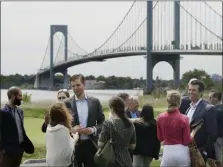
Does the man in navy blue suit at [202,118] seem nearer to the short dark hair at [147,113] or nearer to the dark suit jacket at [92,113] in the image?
the dark suit jacket at [92,113]

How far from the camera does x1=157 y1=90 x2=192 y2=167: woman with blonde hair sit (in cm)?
513

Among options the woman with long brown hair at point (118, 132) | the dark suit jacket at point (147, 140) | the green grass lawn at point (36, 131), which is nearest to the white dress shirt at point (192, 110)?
the woman with long brown hair at point (118, 132)

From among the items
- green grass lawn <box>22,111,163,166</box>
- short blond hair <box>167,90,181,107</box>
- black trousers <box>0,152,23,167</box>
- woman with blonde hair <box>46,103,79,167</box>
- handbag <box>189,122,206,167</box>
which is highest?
short blond hair <box>167,90,181,107</box>

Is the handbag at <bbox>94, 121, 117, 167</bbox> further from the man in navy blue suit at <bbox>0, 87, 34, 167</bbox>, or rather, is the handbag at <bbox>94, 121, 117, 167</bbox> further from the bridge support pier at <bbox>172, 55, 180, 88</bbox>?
the bridge support pier at <bbox>172, 55, 180, 88</bbox>

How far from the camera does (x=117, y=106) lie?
5.12m

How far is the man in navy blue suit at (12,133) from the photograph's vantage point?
580cm

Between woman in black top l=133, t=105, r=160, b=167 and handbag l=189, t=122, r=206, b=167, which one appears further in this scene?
woman in black top l=133, t=105, r=160, b=167

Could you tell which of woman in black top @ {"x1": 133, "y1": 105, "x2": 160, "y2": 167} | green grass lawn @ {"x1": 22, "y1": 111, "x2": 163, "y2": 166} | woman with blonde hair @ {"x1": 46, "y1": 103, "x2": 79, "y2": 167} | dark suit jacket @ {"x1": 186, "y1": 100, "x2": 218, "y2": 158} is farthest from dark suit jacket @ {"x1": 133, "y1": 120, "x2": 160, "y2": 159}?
green grass lawn @ {"x1": 22, "y1": 111, "x2": 163, "y2": 166}

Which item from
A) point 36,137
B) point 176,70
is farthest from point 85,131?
point 176,70

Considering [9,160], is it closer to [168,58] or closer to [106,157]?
[106,157]

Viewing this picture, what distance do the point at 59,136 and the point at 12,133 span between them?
40.6 inches

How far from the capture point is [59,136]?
494cm

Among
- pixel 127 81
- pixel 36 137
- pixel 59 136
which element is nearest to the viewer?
pixel 59 136

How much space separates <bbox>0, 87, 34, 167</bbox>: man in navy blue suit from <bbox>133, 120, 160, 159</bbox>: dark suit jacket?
1.21 m
